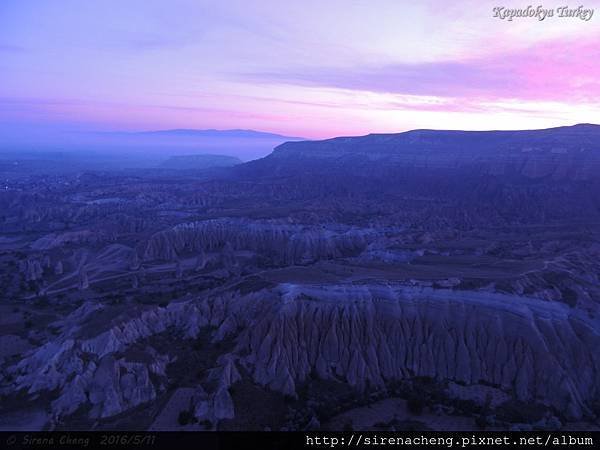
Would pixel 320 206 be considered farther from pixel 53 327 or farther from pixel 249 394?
pixel 249 394

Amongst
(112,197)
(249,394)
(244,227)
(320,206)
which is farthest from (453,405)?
(112,197)

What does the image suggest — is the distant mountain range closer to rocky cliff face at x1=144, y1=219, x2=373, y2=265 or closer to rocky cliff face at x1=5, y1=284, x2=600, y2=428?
rocky cliff face at x1=144, y1=219, x2=373, y2=265

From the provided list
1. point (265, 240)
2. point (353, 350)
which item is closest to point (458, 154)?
point (265, 240)

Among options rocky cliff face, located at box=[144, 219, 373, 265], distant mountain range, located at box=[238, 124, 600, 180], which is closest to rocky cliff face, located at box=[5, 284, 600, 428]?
rocky cliff face, located at box=[144, 219, 373, 265]

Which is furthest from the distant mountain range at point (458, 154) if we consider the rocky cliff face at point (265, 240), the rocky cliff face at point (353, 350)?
the rocky cliff face at point (353, 350)

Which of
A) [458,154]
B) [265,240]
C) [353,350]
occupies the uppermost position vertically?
[458,154]

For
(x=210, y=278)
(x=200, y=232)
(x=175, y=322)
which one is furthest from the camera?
(x=200, y=232)

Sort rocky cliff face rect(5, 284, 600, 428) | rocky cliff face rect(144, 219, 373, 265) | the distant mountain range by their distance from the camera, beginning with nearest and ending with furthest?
rocky cliff face rect(5, 284, 600, 428)
rocky cliff face rect(144, 219, 373, 265)
the distant mountain range

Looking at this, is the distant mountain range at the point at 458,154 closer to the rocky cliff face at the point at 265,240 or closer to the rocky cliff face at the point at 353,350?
the rocky cliff face at the point at 265,240

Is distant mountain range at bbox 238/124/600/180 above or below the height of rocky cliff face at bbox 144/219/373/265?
above

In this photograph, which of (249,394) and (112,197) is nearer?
(249,394)

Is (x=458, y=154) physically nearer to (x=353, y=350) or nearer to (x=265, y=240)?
(x=265, y=240)
